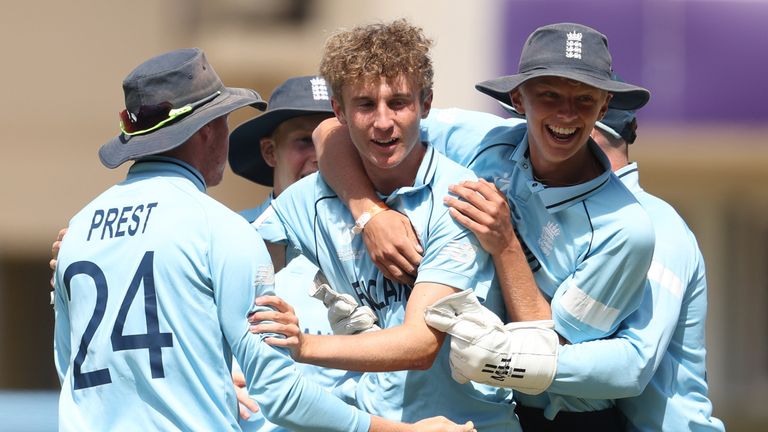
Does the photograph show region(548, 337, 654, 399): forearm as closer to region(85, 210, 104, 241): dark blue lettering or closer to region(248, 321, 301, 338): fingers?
region(248, 321, 301, 338): fingers

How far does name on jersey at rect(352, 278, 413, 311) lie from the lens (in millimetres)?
4824

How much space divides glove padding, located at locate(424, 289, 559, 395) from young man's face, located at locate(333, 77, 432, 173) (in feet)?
1.80

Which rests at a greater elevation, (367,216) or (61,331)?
(367,216)

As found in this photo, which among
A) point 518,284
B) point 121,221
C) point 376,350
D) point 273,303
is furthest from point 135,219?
point 518,284

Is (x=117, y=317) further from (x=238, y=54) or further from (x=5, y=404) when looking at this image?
(x=238, y=54)

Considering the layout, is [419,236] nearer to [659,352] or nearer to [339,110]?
[339,110]

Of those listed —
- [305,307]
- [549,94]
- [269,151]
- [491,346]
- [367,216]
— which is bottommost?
[305,307]

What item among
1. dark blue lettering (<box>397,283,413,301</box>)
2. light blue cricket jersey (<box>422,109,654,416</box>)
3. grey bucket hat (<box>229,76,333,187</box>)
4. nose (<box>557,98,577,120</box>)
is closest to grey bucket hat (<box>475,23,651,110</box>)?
nose (<box>557,98,577,120</box>)

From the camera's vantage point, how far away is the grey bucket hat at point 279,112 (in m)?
6.13

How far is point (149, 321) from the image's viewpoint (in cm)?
418

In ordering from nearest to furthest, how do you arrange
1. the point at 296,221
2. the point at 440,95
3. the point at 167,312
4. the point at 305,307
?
the point at 167,312 < the point at 296,221 < the point at 305,307 < the point at 440,95

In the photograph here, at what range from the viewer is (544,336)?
4.61 meters

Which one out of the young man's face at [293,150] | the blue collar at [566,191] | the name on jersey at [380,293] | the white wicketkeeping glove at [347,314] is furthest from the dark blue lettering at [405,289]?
the young man's face at [293,150]

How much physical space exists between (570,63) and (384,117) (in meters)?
0.64
